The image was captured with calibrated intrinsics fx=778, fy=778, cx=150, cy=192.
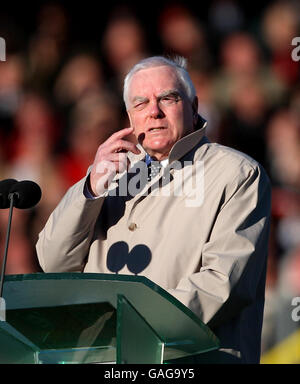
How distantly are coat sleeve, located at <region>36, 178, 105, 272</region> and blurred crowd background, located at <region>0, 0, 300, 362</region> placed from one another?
184 centimetres

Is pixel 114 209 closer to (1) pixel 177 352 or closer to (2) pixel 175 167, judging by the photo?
(2) pixel 175 167

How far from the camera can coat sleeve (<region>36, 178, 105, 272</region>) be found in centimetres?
260

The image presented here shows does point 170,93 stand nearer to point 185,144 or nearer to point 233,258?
point 185,144

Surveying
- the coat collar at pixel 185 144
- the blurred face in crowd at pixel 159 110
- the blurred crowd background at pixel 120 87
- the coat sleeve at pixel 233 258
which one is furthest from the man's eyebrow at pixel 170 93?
the blurred crowd background at pixel 120 87

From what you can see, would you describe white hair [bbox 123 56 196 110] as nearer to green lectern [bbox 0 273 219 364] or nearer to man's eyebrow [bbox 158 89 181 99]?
man's eyebrow [bbox 158 89 181 99]

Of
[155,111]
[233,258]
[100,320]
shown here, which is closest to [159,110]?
[155,111]

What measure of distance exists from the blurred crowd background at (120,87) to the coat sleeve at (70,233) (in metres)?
1.84

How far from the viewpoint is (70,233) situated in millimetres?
2621

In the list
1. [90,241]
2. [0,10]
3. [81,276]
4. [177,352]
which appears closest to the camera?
[81,276]

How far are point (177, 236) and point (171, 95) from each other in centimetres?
54

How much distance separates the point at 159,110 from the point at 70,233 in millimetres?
530

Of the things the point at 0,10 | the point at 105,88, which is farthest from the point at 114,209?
the point at 0,10

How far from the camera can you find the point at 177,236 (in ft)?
8.34

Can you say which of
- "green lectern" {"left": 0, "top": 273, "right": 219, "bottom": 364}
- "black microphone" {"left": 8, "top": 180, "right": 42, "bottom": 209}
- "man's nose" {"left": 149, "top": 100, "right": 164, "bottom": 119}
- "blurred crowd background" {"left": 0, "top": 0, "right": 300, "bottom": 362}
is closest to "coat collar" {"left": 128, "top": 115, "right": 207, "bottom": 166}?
"man's nose" {"left": 149, "top": 100, "right": 164, "bottom": 119}
